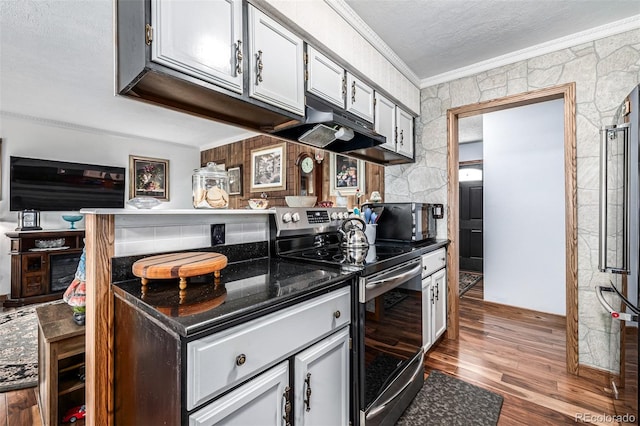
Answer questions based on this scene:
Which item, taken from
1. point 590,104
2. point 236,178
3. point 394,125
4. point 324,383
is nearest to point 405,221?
point 394,125

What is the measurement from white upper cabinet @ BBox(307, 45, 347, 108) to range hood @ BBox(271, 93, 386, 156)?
0.16ft

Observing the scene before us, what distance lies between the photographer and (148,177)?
5340mm

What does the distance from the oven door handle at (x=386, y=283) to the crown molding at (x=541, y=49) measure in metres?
1.96

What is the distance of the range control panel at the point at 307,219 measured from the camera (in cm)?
168

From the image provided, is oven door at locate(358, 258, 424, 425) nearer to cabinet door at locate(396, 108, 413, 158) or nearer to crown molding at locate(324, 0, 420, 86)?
cabinet door at locate(396, 108, 413, 158)

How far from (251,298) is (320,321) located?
0.35m

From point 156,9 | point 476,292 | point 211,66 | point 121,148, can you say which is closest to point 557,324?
point 476,292

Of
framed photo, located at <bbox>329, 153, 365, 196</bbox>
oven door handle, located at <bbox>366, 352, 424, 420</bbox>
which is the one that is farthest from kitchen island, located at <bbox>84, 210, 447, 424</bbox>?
framed photo, located at <bbox>329, 153, 365, 196</bbox>

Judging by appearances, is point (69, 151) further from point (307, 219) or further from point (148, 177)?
point (307, 219)

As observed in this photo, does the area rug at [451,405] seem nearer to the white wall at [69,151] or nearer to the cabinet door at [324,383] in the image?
the cabinet door at [324,383]

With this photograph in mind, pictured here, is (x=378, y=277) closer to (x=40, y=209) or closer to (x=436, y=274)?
(x=436, y=274)

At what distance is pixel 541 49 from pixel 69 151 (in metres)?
6.32

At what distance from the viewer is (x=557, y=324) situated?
286 cm

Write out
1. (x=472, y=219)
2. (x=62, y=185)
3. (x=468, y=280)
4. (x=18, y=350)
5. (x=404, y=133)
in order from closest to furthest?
(x=18, y=350), (x=404, y=133), (x=62, y=185), (x=468, y=280), (x=472, y=219)
